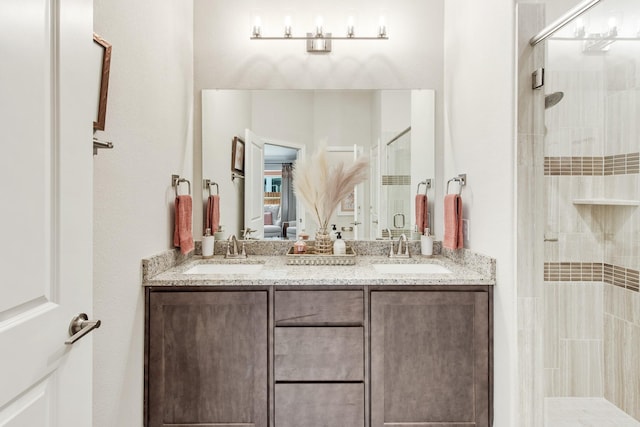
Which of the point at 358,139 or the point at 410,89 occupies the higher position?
the point at 410,89

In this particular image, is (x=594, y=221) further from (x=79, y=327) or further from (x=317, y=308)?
(x=79, y=327)

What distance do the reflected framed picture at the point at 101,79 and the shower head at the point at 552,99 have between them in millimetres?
1747

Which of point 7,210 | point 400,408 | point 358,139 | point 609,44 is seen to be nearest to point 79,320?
point 7,210

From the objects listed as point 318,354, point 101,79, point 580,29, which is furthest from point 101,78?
point 580,29

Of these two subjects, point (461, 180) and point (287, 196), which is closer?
point (461, 180)

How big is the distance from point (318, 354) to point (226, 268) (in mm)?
788

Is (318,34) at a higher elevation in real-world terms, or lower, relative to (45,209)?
higher

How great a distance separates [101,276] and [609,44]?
2.63 meters

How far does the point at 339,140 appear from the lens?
2559mm

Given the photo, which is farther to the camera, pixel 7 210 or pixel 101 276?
pixel 101 276

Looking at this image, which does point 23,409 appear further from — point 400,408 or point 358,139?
point 358,139

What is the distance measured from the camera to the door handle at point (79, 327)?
3.30 feet

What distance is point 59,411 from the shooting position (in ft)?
3.20

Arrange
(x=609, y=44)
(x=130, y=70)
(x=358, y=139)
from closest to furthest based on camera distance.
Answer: (x=130, y=70), (x=609, y=44), (x=358, y=139)
